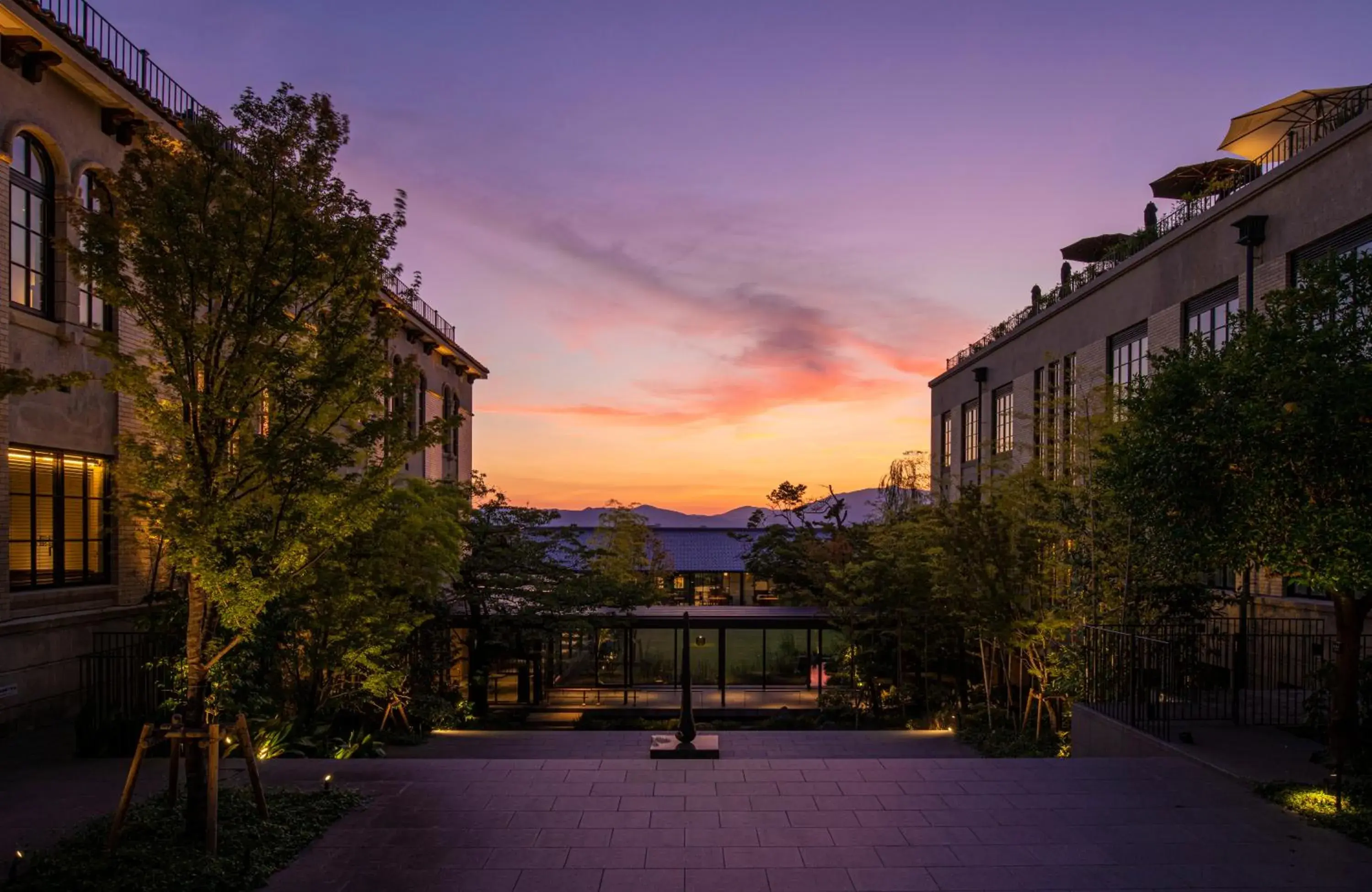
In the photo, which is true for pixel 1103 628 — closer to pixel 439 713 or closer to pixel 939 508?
pixel 939 508

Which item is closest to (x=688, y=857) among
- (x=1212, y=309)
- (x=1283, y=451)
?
(x=1283, y=451)

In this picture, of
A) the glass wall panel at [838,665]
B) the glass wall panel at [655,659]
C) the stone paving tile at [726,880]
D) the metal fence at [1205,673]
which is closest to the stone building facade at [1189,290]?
the metal fence at [1205,673]

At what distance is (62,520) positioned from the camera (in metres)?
13.7

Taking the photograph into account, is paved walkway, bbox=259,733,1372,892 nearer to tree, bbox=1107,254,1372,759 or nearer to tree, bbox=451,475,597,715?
tree, bbox=1107,254,1372,759

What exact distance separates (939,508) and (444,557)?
1138 cm

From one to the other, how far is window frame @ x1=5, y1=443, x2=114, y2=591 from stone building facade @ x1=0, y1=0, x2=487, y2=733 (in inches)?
0.9

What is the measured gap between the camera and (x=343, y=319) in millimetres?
7855

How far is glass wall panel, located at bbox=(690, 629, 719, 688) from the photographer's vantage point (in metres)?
26.4

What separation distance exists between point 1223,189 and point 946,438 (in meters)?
22.5

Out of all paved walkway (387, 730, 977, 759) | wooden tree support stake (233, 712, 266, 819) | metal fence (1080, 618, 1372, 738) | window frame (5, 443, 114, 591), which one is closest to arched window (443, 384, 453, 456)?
paved walkway (387, 730, 977, 759)

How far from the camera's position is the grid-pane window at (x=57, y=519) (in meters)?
12.9

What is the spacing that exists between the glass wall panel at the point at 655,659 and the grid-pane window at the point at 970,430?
15.7m

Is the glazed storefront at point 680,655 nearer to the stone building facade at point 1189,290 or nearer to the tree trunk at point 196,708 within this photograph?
the stone building facade at point 1189,290

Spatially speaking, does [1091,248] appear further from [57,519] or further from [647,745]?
[57,519]
